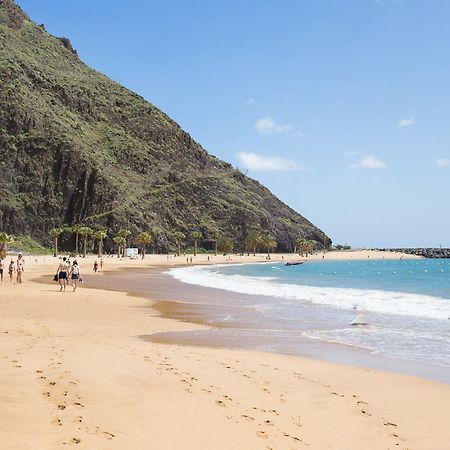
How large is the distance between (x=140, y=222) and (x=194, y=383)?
14550 centimetres

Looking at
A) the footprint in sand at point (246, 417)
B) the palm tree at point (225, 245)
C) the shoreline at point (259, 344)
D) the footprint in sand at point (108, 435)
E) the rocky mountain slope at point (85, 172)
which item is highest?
the rocky mountain slope at point (85, 172)

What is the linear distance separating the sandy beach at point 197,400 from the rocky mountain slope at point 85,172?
137m

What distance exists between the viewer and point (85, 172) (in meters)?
158

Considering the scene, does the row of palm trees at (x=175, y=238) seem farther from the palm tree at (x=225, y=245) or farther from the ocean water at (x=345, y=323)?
the ocean water at (x=345, y=323)

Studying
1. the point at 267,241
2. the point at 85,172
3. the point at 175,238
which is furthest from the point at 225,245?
the point at 85,172

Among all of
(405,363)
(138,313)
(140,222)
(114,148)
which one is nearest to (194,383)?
(405,363)

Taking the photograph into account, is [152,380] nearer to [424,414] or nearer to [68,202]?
[424,414]

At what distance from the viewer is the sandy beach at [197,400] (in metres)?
7.39

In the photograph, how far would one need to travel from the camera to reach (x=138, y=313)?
81.6ft

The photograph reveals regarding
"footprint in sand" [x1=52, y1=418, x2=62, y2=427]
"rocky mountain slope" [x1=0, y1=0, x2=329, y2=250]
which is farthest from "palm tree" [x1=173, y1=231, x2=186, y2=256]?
"footprint in sand" [x1=52, y1=418, x2=62, y2=427]

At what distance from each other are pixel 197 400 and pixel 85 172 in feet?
509

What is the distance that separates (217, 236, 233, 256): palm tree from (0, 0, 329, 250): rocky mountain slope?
27.5 ft

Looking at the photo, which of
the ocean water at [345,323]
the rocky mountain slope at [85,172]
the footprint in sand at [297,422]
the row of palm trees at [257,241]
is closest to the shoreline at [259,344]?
the ocean water at [345,323]

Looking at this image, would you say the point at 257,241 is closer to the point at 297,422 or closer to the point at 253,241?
the point at 253,241
